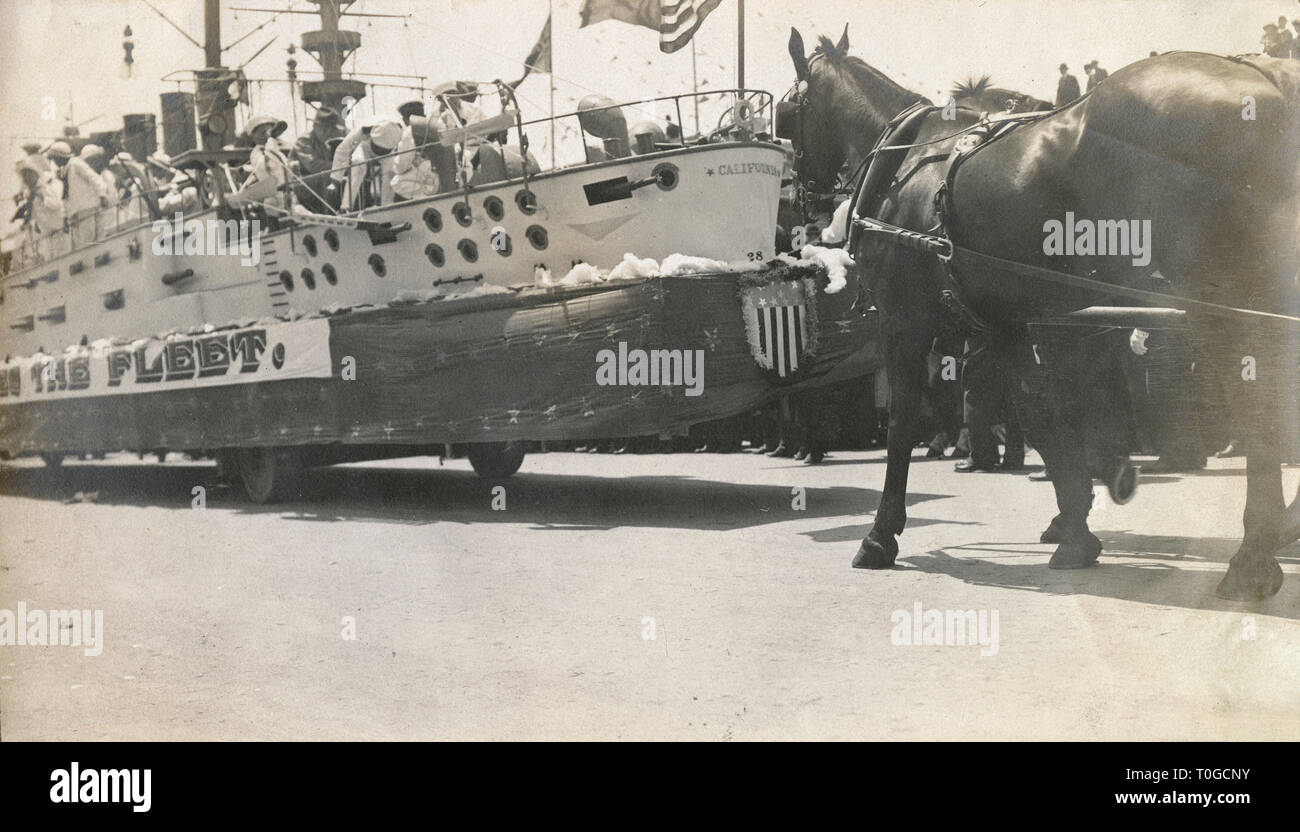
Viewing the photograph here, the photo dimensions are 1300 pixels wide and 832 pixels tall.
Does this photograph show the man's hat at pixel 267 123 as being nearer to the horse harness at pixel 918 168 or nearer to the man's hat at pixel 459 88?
the man's hat at pixel 459 88

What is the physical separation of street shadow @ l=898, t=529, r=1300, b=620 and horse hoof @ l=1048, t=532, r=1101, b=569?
0.17ft

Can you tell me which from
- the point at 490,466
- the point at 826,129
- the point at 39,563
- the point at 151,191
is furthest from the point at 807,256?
the point at 151,191

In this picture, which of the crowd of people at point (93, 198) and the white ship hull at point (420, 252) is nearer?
the white ship hull at point (420, 252)

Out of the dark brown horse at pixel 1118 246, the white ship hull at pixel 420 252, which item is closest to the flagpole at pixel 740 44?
the dark brown horse at pixel 1118 246

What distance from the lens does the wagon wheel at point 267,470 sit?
1475 centimetres

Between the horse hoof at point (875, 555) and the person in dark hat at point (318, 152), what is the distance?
9.08 meters

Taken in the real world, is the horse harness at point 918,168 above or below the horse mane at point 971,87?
below

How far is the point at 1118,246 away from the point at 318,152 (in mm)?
12359

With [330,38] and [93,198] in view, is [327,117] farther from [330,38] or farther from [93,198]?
[330,38]

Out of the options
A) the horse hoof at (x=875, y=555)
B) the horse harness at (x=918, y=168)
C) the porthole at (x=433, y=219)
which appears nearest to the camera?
the horse harness at (x=918, y=168)

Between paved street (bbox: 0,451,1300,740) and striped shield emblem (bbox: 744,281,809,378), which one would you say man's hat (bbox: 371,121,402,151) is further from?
striped shield emblem (bbox: 744,281,809,378)

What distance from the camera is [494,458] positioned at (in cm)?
1595

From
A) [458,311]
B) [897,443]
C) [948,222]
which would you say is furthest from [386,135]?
[948,222]

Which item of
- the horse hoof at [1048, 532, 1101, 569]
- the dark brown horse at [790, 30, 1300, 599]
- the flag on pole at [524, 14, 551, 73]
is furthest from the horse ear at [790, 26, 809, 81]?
the horse hoof at [1048, 532, 1101, 569]
